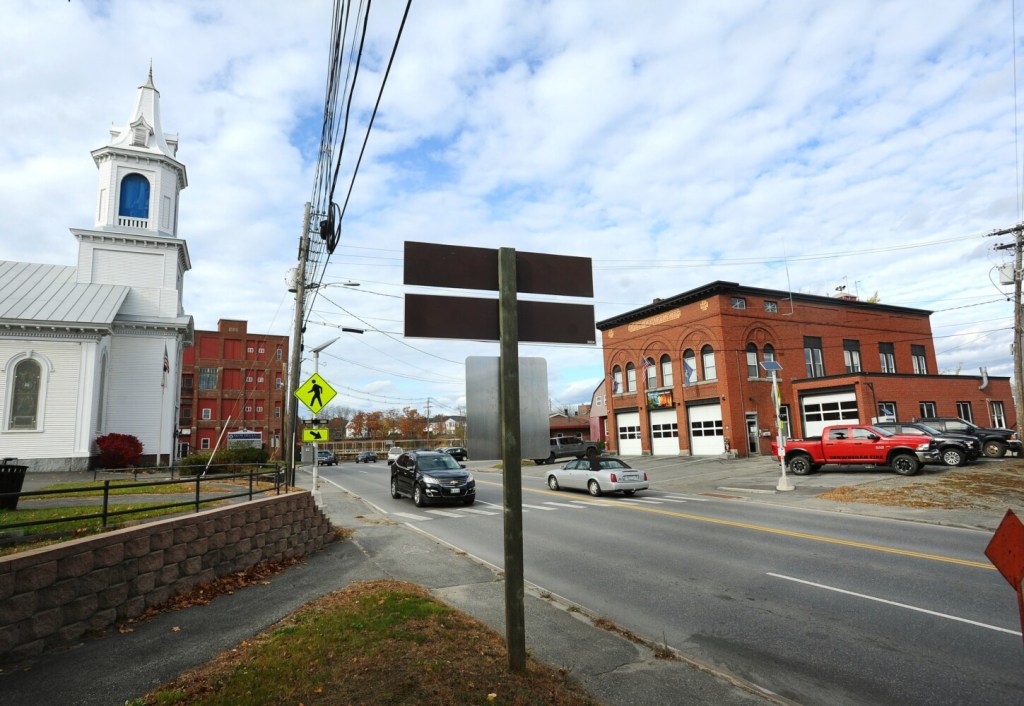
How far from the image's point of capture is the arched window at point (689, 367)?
123ft

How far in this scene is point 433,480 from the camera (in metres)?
17.6

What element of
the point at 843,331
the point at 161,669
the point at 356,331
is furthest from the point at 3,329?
the point at 843,331

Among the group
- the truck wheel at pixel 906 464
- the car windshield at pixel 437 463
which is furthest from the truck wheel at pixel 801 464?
the car windshield at pixel 437 463

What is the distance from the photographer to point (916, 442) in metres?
20.1

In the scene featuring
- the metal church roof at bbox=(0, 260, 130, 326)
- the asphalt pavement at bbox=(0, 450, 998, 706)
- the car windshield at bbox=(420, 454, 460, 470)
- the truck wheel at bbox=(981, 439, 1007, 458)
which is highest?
the metal church roof at bbox=(0, 260, 130, 326)

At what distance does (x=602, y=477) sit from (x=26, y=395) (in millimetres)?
24569

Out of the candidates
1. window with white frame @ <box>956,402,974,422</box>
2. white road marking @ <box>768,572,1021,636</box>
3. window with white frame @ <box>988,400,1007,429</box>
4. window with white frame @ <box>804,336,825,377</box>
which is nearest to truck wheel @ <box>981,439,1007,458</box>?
window with white frame @ <box>804,336,825,377</box>

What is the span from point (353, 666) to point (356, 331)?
744 inches

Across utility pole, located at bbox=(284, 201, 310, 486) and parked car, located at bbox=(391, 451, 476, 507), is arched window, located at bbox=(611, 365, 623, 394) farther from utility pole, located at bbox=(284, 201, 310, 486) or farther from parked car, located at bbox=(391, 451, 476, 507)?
utility pole, located at bbox=(284, 201, 310, 486)

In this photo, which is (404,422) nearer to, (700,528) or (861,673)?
(700,528)

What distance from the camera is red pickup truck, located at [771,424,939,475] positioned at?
19953mm

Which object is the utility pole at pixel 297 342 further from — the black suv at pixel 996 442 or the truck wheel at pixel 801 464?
the black suv at pixel 996 442

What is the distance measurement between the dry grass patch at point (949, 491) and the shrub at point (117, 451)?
28.4 meters

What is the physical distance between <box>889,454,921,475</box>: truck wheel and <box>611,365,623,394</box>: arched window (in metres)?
24.6
